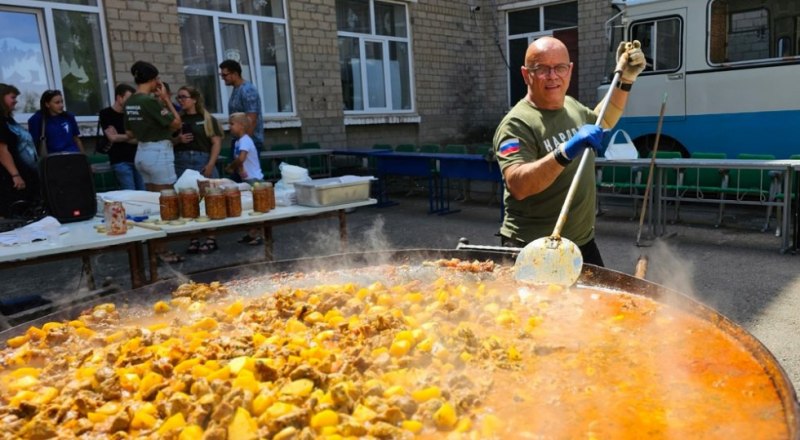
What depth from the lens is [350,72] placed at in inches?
511

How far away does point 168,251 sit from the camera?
725 centimetres

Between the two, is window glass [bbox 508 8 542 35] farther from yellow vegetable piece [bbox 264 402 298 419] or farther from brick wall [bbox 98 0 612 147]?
yellow vegetable piece [bbox 264 402 298 419]

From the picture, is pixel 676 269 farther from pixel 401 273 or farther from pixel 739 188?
pixel 401 273

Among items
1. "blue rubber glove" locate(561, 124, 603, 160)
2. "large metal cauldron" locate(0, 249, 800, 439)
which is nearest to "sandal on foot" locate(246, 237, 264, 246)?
"large metal cauldron" locate(0, 249, 800, 439)

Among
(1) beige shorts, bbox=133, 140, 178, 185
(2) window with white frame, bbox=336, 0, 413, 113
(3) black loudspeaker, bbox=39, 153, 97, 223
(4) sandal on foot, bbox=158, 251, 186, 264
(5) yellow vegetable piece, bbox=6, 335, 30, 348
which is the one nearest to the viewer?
(5) yellow vegetable piece, bbox=6, 335, 30, 348

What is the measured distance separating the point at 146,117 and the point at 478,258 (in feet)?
15.3

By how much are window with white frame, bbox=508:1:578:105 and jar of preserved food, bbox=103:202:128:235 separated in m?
12.1

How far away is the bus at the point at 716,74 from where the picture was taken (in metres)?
7.92

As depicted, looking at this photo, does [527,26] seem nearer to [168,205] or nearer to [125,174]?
[125,174]

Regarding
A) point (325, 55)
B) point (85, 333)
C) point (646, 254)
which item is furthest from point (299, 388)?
point (325, 55)

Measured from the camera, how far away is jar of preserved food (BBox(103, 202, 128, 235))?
161 inches

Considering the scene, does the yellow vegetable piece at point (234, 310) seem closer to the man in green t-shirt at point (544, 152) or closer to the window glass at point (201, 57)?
the man in green t-shirt at point (544, 152)

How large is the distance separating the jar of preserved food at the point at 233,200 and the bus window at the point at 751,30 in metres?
7.21

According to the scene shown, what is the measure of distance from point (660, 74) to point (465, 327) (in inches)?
331
